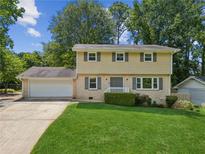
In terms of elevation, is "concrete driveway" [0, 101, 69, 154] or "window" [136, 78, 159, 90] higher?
"window" [136, 78, 159, 90]

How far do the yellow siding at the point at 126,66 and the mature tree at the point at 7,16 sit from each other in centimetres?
681

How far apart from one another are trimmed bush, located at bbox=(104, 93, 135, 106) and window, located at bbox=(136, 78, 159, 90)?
9.80 feet

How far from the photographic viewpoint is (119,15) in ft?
142

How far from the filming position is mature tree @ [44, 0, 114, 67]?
1489 inches

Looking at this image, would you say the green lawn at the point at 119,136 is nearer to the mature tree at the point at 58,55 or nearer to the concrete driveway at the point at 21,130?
the concrete driveway at the point at 21,130

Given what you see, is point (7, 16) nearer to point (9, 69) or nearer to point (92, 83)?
point (92, 83)

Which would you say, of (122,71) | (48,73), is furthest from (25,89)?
(122,71)

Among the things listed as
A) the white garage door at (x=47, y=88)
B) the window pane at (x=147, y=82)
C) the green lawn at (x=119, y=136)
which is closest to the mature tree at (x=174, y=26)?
the window pane at (x=147, y=82)

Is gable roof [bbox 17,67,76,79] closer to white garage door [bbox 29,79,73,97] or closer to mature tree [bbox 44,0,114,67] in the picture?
white garage door [bbox 29,79,73,97]

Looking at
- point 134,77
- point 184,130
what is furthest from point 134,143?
point 134,77

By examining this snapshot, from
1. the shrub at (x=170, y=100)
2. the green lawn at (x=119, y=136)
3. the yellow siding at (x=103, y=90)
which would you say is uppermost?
the yellow siding at (x=103, y=90)

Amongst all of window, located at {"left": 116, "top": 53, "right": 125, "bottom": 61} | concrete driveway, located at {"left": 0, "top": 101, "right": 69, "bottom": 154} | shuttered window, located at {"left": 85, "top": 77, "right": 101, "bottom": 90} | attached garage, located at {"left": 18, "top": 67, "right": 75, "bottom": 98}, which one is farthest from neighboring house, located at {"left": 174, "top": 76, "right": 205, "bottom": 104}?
concrete driveway, located at {"left": 0, "top": 101, "right": 69, "bottom": 154}

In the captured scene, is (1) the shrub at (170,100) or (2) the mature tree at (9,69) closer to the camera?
(1) the shrub at (170,100)

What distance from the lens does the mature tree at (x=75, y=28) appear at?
3781 cm
